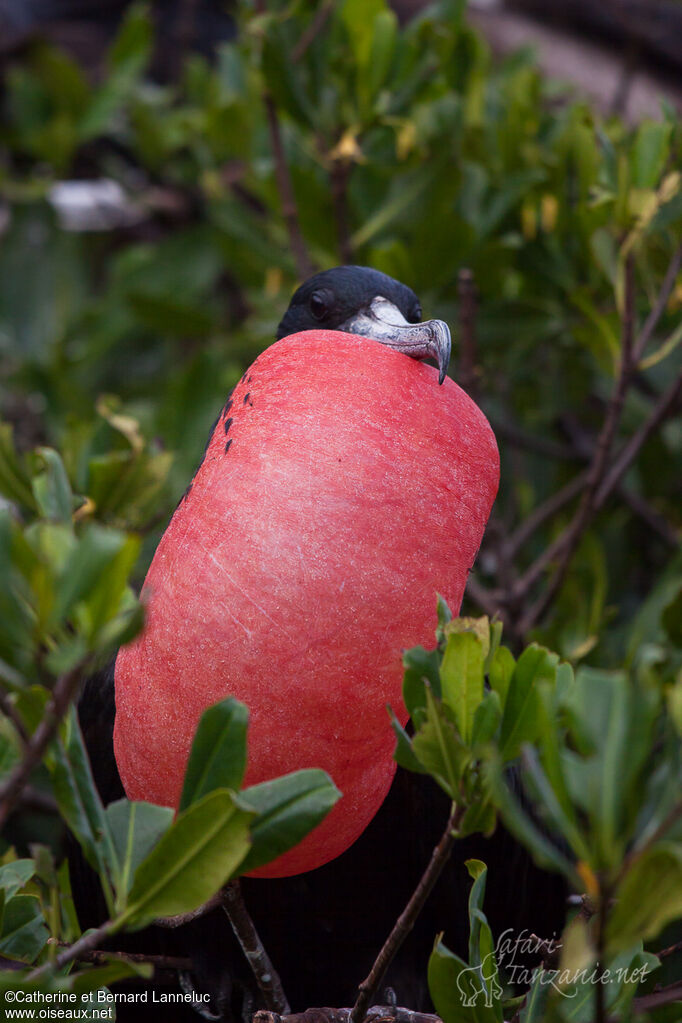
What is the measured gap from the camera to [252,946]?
0.74 m

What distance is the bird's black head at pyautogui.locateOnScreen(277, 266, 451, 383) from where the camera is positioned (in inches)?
37.2

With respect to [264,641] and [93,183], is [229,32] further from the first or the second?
[264,641]

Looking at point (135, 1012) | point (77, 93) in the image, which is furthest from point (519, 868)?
point (77, 93)

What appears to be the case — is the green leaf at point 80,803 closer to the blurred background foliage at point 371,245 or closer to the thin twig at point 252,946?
the thin twig at point 252,946

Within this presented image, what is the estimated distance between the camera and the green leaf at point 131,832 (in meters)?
0.59

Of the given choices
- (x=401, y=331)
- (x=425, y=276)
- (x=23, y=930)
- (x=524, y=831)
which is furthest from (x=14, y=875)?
(x=425, y=276)

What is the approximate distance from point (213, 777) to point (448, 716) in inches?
5.5

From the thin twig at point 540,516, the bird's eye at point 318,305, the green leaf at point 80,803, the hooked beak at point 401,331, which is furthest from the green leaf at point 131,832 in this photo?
the thin twig at point 540,516

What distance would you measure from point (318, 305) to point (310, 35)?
0.51 metres

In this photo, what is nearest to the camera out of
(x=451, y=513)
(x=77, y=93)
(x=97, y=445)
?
(x=451, y=513)

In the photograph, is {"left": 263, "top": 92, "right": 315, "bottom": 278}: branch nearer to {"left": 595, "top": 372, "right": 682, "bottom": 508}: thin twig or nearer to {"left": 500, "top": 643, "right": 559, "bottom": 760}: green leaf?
{"left": 595, "top": 372, "right": 682, "bottom": 508}: thin twig

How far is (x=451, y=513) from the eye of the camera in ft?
2.42

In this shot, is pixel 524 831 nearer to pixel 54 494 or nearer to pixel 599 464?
pixel 54 494

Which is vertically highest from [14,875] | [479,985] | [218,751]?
[218,751]
